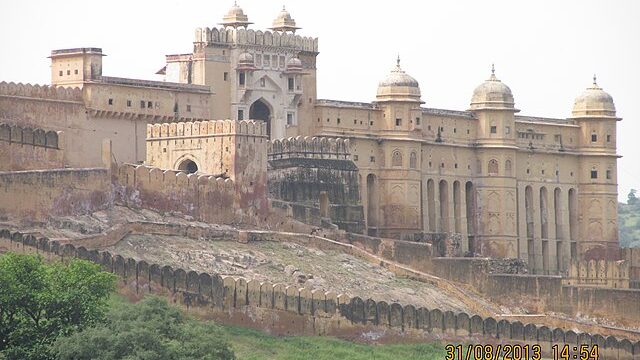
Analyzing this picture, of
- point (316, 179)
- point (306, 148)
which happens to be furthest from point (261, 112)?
point (316, 179)

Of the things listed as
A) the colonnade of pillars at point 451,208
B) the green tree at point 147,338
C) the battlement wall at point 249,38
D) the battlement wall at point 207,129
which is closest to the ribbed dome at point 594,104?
the colonnade of pillars at point 451,208

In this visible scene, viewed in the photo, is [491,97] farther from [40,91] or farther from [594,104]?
[40,91]

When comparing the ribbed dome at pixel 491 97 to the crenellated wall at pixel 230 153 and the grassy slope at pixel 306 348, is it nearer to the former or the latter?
the crenellated wall at pixel 230 153

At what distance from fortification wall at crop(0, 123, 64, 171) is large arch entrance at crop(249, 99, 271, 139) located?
13511 millimetres

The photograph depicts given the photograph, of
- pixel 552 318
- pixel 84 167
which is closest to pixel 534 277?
pixel 552 318

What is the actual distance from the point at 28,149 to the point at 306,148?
47.5 feet

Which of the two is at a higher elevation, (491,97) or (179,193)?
(491,97)

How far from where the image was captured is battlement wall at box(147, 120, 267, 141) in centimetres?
8681

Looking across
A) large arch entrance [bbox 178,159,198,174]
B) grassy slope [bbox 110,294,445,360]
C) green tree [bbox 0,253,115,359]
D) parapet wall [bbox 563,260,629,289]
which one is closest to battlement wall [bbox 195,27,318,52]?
large arch entrance [bbox 178,159,198,174]

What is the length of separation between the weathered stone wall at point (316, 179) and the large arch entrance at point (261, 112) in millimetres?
2803

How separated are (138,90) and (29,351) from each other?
2747 centimetres

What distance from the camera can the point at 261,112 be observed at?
95.2 metres

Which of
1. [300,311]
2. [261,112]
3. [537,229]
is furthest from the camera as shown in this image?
[537,229]

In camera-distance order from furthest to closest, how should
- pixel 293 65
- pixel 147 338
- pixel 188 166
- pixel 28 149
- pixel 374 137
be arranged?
pixel 374 137 → pixel 293 65 → pixel 188 166 → pixel 28 149 → pixel 147 338
